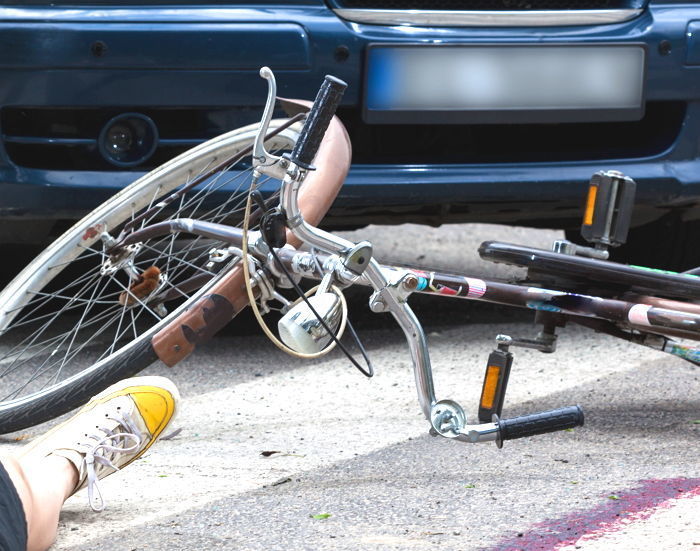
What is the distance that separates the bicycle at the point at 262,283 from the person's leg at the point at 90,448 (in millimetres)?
100

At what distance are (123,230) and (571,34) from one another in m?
1.35

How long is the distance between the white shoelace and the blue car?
3.15ft

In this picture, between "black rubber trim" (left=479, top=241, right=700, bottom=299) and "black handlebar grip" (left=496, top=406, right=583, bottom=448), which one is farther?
"black rubber trim" (left=479, top=241, right=700, bottom=299)

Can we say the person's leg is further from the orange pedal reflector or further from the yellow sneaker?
the orange pedal reflector

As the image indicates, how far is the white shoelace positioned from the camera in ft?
7.84

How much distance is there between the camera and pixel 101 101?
3.24 meters

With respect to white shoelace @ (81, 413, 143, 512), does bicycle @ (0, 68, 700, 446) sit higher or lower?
higher

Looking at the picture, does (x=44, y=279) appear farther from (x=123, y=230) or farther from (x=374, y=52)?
(x=374, y=52)

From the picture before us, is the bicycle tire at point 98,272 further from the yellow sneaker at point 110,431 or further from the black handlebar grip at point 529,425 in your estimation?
the black handlebar grip at point 529,425

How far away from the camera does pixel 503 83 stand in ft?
11.3

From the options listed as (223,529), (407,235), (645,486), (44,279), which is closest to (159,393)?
(223,529)

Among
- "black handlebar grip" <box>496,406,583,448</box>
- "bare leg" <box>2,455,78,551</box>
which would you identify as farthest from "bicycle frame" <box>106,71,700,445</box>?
"bare leg" <box>2,455,78,551</box>

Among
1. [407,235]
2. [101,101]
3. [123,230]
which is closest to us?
[123,230]

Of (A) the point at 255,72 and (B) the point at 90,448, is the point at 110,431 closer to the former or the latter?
(B) the point at 90,448
